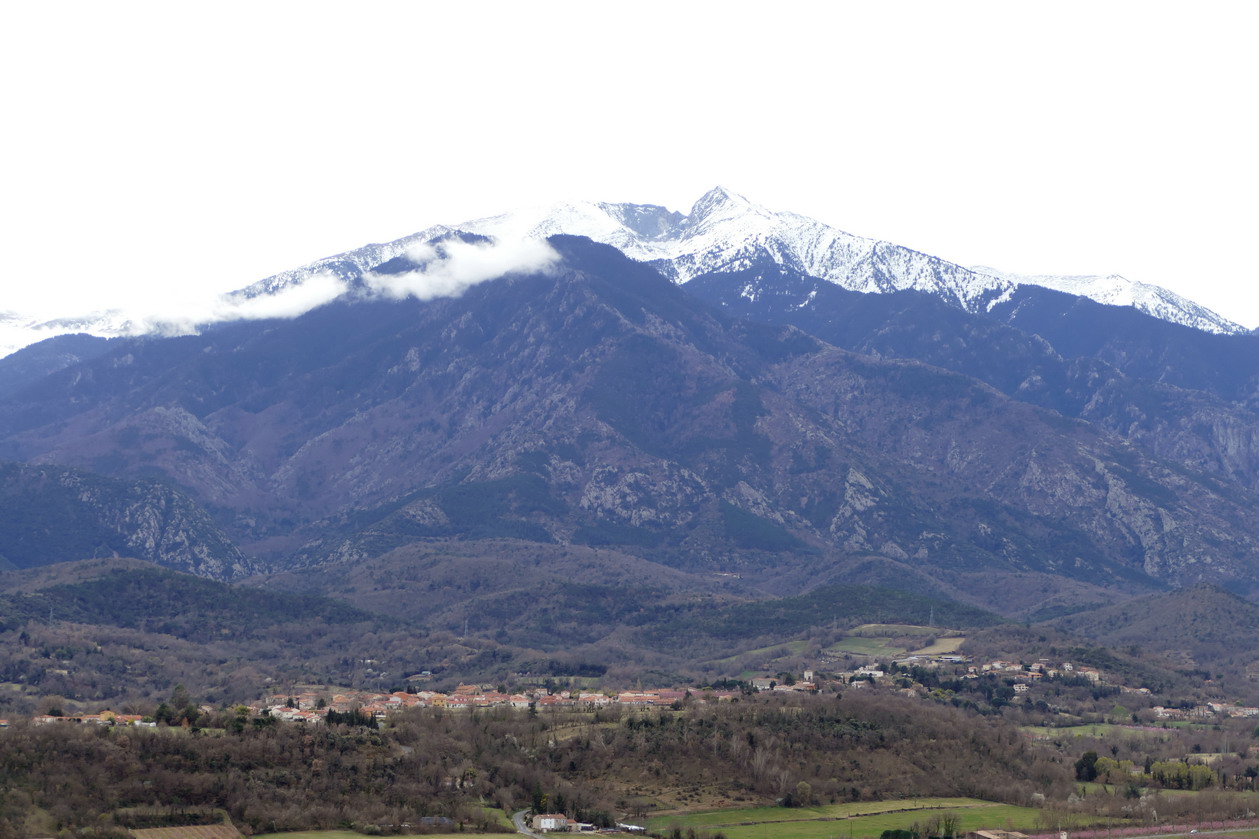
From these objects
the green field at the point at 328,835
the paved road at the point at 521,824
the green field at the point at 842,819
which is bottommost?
the green field at the point at 842,819

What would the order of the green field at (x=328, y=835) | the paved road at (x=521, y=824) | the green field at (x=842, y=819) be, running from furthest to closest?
1. the green field at (x=842, y=819)
2. the paved road at (x=521, y=824)
3. the green field at (x=328, y=835)

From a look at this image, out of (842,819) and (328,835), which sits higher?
(328,835)

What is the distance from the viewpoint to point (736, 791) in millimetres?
174750

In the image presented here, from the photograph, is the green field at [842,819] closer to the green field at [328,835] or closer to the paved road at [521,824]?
the paved road at [521,824]

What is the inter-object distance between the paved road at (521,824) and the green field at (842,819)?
11.3m

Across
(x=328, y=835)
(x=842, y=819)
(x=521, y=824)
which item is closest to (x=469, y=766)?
(x=521, y=824)

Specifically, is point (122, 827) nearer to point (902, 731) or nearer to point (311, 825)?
point (311, 825)

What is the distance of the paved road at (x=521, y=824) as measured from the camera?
147 meters

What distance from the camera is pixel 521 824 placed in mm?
152250

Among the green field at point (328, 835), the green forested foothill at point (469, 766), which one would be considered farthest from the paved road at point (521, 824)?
the green field at point (328, 835)

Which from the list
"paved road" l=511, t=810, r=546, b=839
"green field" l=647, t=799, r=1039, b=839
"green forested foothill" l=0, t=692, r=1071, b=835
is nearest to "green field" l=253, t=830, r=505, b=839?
"green forested foothill" l=0, t=692, r=1071, b=835

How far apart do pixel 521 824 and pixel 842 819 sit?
31651 millimetres

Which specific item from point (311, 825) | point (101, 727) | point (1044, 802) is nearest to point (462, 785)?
point (311, 825)

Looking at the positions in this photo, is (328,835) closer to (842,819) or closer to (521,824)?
(521,824)
